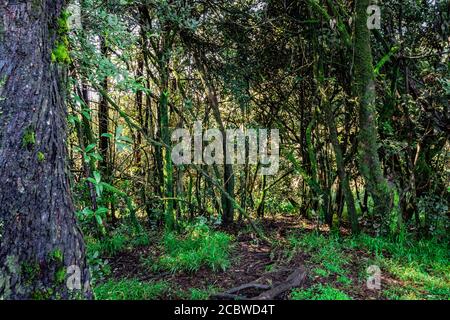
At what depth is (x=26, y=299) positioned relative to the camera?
209 cm

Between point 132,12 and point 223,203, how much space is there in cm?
338

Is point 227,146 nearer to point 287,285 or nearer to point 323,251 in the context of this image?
point 323,251

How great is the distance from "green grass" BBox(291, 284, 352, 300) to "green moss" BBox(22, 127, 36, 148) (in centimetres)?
237

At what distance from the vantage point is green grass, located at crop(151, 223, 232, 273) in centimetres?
383

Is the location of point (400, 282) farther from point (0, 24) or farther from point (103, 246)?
point (0, 24)

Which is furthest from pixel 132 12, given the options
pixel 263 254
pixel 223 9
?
pixel 263 254

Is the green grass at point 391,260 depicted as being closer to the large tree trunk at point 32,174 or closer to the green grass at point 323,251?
the green grass at point 323,251

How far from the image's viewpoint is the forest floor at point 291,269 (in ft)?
10.5

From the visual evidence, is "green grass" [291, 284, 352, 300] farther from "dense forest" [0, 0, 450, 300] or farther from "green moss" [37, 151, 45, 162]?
"green moss" [37, 151, 45, 162]

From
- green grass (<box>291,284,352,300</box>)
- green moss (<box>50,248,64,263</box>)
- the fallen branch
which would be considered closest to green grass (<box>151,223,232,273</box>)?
the fallen branch

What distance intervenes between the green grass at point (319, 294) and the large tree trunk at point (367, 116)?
1.91m

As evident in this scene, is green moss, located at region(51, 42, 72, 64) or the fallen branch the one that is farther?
the fallen branch

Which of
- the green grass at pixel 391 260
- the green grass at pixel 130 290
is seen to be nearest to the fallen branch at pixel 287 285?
the green grass at pixel 391 260

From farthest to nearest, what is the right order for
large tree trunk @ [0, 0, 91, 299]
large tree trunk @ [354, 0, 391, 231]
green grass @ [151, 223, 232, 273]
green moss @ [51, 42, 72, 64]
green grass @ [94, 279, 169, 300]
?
large tree trunk @ [354, 0, 391, 231] < green grass @ [151, 223, 232, 273] < green grass @ [94, 279, 169, 300] < green moss @ [51, 42, 72, 64] < large tree trunk @ [0, 0, 91, 299]
